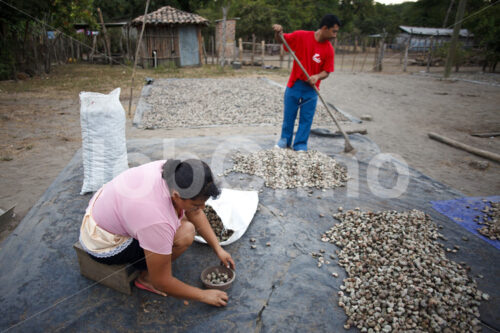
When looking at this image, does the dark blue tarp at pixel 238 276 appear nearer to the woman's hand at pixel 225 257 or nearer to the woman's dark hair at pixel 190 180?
the woman's hand at pixel 225 257

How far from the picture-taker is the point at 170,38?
13547mm

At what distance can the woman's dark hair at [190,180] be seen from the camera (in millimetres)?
1285

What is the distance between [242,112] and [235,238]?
170 inches

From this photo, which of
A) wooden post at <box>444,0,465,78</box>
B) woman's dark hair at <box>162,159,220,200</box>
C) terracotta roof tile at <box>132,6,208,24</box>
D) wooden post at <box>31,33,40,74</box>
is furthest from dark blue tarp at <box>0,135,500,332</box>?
terracotta roof tile at <box>132,6,208,24</box>

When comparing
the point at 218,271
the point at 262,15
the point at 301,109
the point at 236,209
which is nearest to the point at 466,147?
the point at 301,109

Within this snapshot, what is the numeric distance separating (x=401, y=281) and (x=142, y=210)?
1511 mm

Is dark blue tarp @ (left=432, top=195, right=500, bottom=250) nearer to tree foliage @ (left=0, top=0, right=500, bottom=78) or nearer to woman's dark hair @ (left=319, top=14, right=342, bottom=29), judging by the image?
woman's dark hair @ (left=319, top=14, right=342, bottom=29)

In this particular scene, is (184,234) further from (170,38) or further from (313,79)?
(170,38)

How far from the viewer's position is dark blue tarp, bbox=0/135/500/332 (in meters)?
1.55

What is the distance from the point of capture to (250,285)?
1.79 metres

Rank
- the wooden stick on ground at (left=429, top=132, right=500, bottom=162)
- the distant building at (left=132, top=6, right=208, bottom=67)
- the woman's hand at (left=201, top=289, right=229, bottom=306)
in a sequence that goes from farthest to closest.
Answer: the distant building at (left=132, top=6, right=208, bottom=67)
the wooden stick on ground at (left=429, top=132, right=500, bottom=162)
the woman's hand at (left=201, top=289, right=229, bottom=306)

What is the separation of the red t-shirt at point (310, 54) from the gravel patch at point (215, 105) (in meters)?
1.93

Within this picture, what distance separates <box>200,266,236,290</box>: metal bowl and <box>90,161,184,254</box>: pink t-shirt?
0.46m

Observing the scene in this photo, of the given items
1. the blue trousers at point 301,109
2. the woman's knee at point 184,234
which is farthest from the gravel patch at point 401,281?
the blue trousers at point 301,109
